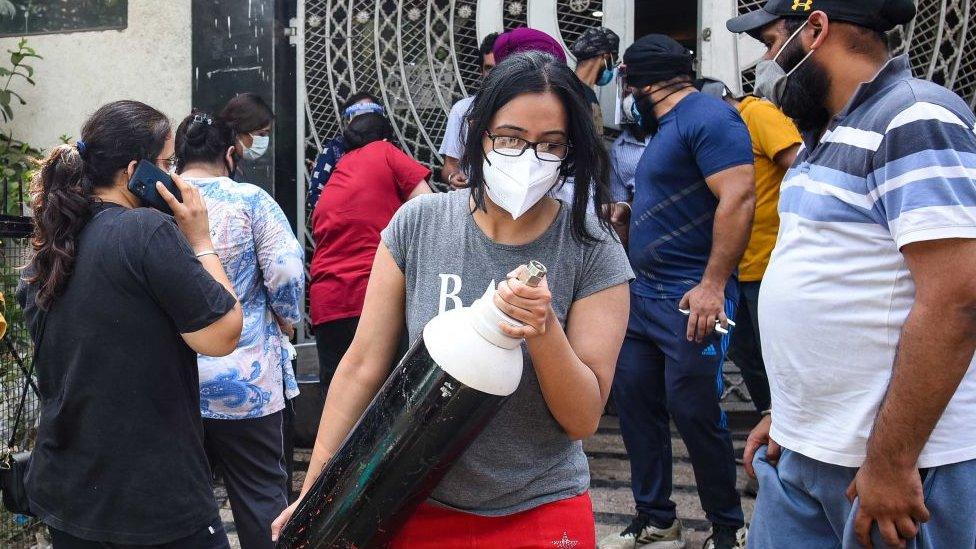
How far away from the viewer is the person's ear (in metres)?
2.09

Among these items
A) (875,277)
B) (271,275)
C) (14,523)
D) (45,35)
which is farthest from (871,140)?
(45,35)

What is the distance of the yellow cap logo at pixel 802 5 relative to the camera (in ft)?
6.93

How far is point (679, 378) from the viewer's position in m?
3.57

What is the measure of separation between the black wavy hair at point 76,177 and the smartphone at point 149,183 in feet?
0.14

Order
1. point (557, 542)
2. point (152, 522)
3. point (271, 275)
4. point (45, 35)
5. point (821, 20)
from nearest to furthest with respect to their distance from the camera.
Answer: point (557, 542)
point (821, 20)
point (152, 522)
point (271, 275)
point (45, 35)

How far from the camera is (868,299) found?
1886 millimetres

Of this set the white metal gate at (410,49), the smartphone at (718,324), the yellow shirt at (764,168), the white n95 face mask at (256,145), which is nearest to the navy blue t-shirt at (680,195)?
the smartphone at (718,324)

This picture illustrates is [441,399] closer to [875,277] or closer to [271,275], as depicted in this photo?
[875,277]

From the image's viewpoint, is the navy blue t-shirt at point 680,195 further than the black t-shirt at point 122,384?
Yes

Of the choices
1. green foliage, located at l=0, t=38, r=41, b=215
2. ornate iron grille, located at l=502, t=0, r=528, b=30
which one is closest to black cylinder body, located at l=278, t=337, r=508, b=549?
ornate iron grille, located at l=502, t=0, r=528, b=30

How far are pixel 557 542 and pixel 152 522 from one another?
3.61 ft

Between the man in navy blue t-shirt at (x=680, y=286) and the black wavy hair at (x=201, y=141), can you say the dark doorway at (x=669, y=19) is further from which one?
the black wavy hair at (x=201, y=141)

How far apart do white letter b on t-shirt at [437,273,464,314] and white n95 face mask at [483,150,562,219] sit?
0.58 feet

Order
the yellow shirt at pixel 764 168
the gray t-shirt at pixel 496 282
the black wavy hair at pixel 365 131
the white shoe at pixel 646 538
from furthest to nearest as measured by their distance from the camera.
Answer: the black wavy hair at pixel 365 131, the yellow shirt at pixel 764 168, the white shoe at pixel 646 538, the gray t-shirt at pixel 496 282
